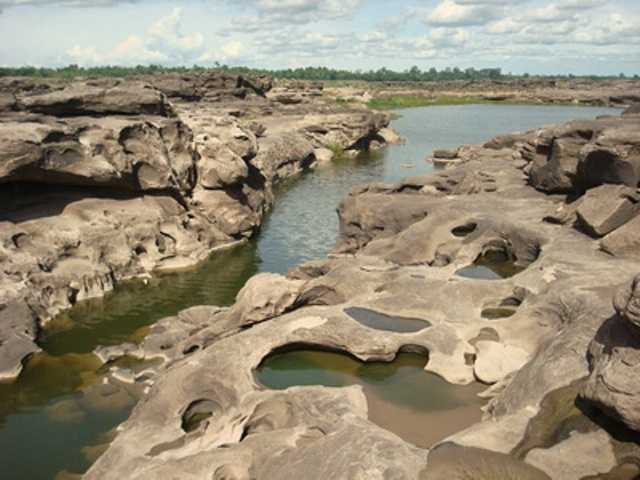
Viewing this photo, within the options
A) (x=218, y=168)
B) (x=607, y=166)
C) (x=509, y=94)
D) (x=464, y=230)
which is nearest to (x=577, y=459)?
(x=607, y=166)

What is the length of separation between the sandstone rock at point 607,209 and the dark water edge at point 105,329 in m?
12.2

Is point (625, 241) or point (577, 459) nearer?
point (577, 459)

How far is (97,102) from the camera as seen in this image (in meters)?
32.9

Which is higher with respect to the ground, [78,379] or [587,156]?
[587,156]

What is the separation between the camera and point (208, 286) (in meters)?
29.6

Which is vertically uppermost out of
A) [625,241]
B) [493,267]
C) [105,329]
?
[625,241]

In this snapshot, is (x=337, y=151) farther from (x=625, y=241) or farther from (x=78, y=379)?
(x=78, y=379)

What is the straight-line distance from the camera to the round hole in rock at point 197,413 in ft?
51.1

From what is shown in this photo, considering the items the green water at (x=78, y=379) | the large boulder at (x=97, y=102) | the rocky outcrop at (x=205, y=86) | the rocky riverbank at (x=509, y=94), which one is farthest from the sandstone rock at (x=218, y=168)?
the rocky riverbank at (x=509, y=94)

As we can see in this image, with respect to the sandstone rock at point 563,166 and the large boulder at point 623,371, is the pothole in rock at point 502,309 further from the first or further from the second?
the sandstone rock at point 563,166

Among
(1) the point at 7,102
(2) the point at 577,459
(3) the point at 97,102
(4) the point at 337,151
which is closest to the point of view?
(2) the point at 577,459

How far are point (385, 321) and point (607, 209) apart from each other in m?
9.86

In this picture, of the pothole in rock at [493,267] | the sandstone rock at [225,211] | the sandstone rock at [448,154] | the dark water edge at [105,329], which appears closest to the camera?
the dark water edge at [105,329]

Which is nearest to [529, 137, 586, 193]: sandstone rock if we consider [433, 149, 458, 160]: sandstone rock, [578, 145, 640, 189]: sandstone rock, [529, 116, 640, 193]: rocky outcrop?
[529, 116, 640, 193]: rocky outcrop
